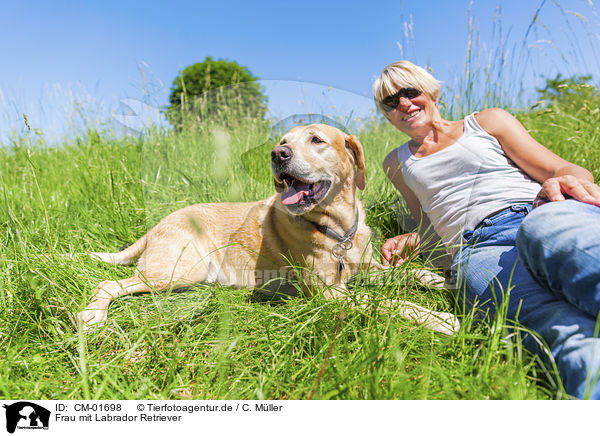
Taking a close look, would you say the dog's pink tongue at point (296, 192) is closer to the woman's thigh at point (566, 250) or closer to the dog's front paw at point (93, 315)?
the woman's thigh at point (566, 250)

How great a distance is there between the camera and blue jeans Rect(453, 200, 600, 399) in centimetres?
125

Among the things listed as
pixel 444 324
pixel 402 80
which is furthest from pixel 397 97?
pixel 444 324

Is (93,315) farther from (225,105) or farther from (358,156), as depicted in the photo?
(358,156)

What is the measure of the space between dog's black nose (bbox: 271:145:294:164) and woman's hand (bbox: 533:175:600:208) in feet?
4.69

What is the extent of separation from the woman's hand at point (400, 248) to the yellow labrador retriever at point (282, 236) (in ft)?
0.70

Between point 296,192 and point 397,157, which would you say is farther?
point 397,157

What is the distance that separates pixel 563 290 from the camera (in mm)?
1385

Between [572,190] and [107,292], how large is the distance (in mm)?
2786

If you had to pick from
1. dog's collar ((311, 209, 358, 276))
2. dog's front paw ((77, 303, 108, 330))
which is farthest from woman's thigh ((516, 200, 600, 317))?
dog's front paw ((77, 303, 108, 330))

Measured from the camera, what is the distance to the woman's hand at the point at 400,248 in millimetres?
2469
